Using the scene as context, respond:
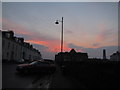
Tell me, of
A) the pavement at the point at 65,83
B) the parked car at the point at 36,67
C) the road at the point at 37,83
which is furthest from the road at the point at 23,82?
the parked car at the point at 36,67

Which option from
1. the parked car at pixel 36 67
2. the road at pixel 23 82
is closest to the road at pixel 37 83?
the road at pixel 23 82

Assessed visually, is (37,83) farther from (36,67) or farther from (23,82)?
(36,67)

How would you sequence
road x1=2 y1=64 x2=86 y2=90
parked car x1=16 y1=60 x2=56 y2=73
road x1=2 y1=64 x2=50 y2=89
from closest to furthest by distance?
road x1=2 y1=64 x2=86 y2=90 < road x1=2 y1=64 x2=50 y2=89 < parked car x1=16 y1=60 x2=56 y2=73

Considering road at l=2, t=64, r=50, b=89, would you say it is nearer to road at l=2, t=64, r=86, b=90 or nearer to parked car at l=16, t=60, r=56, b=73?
road at l=2, t=64, r=86, b=90

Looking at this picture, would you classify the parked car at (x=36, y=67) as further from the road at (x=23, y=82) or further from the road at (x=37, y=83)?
the road at (x=37, y=83)

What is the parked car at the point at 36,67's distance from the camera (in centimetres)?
1502

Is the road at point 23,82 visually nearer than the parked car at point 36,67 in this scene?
Yes

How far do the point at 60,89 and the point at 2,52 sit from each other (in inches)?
1448

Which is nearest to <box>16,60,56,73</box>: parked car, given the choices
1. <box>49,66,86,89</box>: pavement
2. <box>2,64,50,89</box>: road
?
<box>2,64,50,89</box>: road

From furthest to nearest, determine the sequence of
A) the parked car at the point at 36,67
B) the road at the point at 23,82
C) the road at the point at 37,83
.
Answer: the parked car at the point at 36,67, the road at the point at 23,82, the road at the point at 37,83

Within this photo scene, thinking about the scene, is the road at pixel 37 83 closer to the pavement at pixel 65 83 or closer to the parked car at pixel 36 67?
the pavement at pixel 65 83

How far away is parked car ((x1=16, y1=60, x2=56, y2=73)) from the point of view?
1502cm

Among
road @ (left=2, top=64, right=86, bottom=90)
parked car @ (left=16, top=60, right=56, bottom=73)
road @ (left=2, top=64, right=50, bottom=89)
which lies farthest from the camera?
parked car @ (left=16, top=60, right=56, bottom=73)

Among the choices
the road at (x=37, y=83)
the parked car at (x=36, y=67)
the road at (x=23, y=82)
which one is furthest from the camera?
the parked car at (x=36, y=67)
